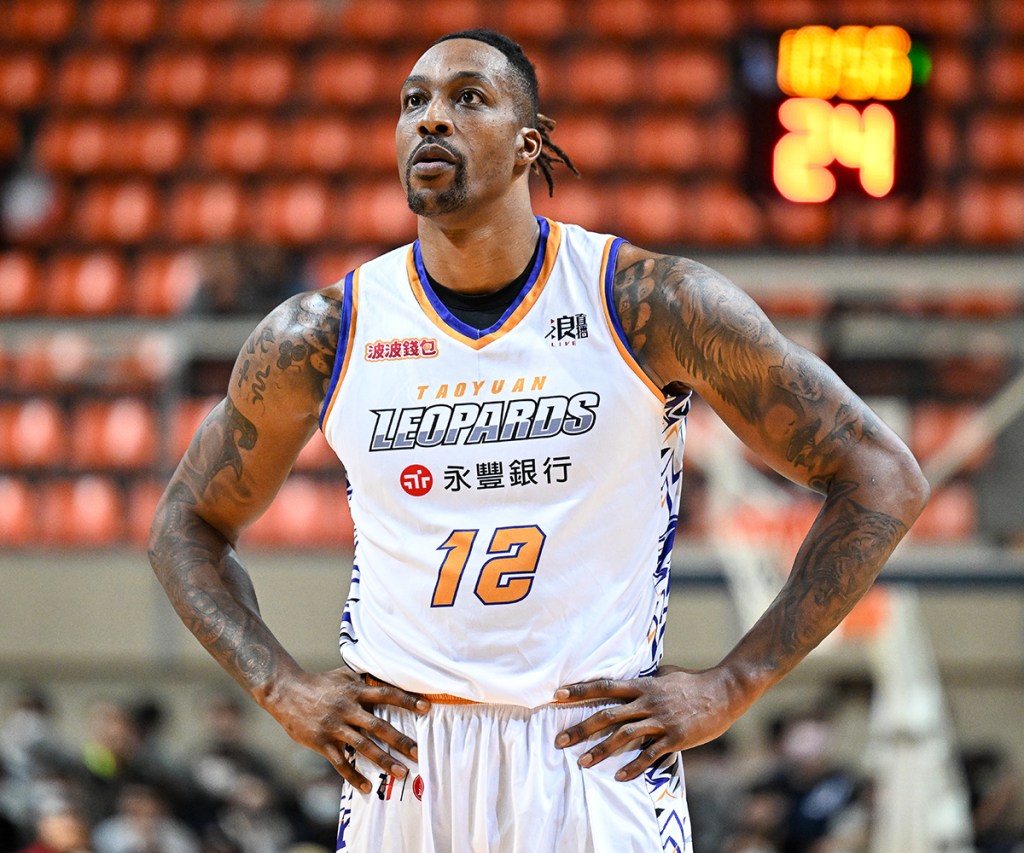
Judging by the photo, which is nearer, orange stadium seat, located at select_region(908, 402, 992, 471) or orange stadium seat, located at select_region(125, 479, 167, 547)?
orange stadium seat, located at select_region(908, 402, 992, 471)

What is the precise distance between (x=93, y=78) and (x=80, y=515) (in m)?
4.82

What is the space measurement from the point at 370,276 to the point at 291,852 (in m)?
6.92

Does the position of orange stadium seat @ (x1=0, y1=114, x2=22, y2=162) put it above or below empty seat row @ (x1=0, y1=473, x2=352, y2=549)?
above

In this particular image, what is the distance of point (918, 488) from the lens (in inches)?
128

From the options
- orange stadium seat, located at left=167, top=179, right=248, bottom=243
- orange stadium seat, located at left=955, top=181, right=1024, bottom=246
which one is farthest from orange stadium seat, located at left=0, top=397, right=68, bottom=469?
orange stadium seat, located at left=955, top=181, right=1024, bottom=246

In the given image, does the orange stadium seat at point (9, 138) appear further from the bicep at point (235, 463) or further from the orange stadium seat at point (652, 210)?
the bicep at point (235, 463)

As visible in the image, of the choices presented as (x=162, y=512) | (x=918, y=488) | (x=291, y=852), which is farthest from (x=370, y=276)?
(x=291, y=852)

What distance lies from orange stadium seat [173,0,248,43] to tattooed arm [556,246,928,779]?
38.8ft

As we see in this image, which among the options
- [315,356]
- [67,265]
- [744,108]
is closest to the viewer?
[315,356]

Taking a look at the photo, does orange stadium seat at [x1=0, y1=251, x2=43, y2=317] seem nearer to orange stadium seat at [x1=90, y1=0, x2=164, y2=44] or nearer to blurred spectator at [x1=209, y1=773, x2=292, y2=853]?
orange stadium seat at [x1=90, y1=0, x2=164, y2=44]

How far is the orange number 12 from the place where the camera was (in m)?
3.17

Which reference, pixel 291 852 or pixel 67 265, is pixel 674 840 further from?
pixel 67 265

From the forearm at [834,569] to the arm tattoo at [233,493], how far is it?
996 mm

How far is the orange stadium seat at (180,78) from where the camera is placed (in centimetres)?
1401
